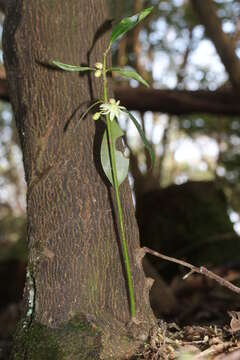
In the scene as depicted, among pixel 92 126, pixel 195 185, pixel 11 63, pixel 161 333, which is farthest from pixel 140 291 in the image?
pixel 195 185

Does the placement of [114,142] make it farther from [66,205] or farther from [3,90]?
[3,90]

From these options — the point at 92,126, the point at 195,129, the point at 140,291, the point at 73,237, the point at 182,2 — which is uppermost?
the point at 182,2

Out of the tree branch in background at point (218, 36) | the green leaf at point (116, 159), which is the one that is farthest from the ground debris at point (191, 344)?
the tree branch in background at point (218, 36)

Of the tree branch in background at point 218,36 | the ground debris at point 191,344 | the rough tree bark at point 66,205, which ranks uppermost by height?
the tree branch in background at point 218,36

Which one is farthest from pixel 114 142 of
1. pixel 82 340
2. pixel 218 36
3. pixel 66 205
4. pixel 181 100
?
pixel 181 100

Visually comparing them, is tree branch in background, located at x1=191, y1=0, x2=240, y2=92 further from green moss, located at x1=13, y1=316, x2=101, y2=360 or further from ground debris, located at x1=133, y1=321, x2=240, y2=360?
green moss, located at x1=13, y1=316, x2=101, y2=360

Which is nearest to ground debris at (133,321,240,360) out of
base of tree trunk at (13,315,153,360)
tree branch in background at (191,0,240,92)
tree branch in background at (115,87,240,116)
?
base of tree trunk at (13,315,153,360)

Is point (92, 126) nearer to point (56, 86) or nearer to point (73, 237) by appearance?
point (56, 86)

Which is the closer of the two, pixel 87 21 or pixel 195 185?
pixel 87 21

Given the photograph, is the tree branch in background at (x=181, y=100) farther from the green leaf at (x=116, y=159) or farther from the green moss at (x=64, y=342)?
the green moss at (x=64, y=342)
